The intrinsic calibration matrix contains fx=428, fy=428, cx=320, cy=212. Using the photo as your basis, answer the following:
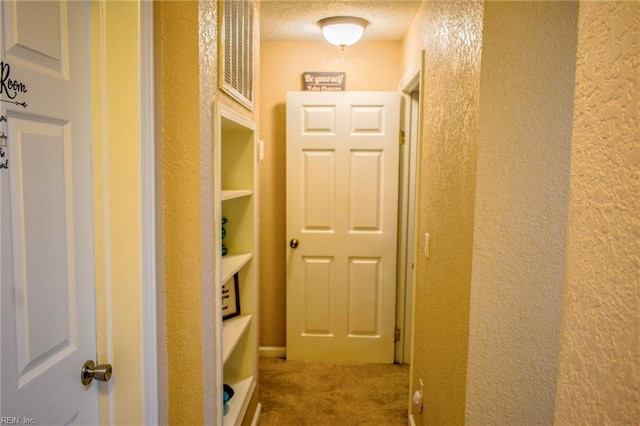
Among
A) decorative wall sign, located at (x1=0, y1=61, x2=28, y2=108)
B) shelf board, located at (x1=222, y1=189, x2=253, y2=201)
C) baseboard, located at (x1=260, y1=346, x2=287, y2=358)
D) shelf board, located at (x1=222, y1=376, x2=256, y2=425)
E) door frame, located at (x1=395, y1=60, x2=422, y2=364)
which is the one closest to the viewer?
decorative wall sign, located at (x1=0, y1=61, x2=28, y2=108)

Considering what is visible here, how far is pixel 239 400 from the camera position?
6.48 ft

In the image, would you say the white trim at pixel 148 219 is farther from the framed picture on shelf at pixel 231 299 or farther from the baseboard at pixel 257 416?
the baseboard at pixel 257 416

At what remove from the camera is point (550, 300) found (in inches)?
54.2

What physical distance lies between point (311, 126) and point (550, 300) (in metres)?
2.04

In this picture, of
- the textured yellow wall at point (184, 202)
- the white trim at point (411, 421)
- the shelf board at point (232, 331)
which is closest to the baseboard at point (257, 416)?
the shelf board at point (232, 331)

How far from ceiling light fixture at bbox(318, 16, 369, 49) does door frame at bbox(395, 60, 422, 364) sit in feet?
1.47

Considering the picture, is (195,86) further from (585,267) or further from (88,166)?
(585,267)

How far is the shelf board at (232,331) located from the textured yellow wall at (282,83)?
1120 millimetres

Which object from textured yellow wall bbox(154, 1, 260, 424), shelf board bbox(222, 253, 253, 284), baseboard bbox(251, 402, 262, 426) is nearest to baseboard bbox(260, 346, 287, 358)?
baseboard bbox(251, 402, 262, 426)

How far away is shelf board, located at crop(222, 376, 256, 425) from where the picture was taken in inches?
71.3

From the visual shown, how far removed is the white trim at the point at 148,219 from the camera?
1185 millimetres

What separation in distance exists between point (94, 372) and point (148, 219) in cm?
44

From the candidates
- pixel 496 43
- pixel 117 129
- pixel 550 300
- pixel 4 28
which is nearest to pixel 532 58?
pixel 496 43

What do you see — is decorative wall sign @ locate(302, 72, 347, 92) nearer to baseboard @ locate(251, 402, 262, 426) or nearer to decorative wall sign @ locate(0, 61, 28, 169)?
baseboard @ locate(251, 402, 262, 426)
